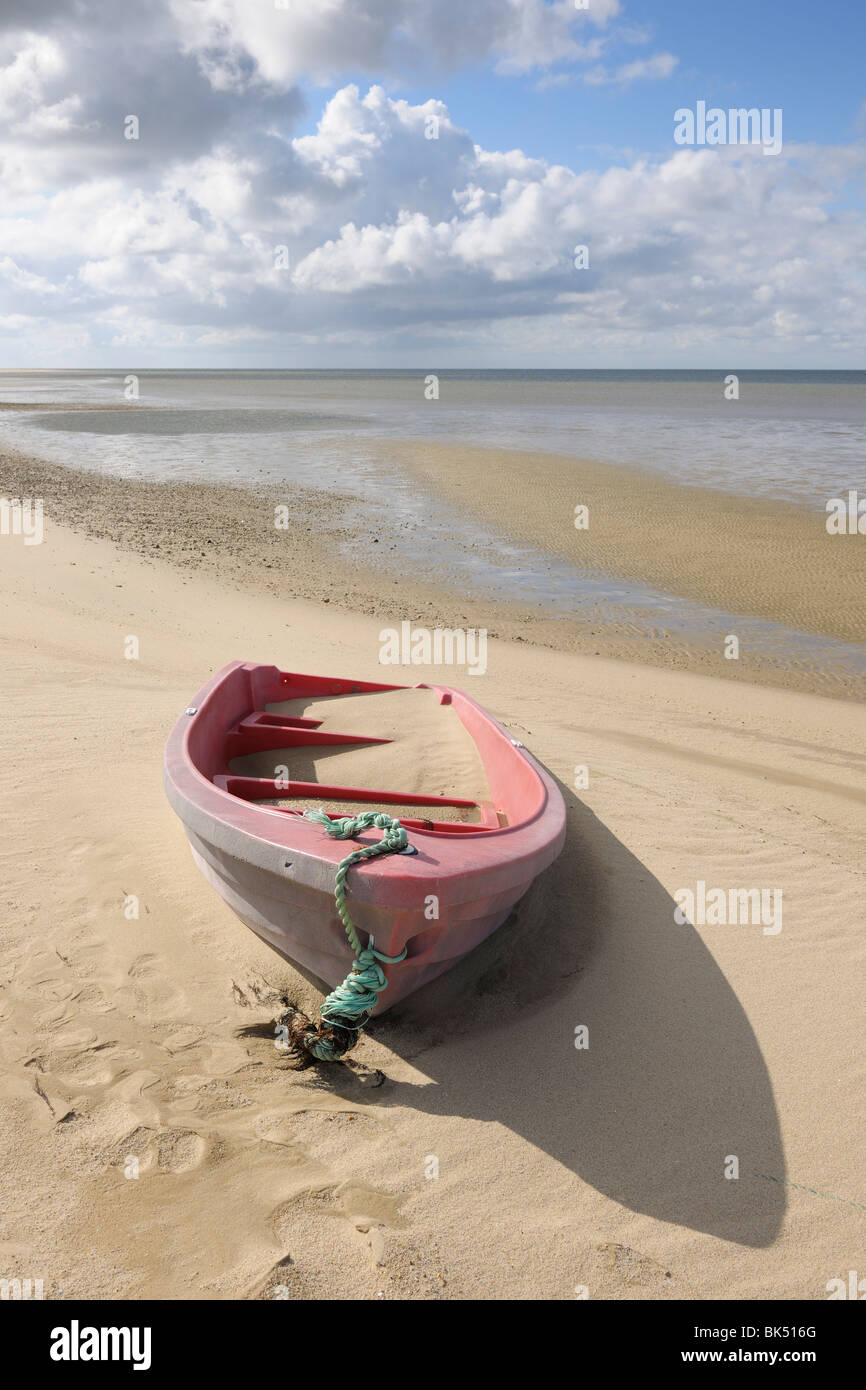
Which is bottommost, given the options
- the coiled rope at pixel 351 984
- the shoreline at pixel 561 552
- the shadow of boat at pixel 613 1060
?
the shadow of boat at pixel 613 1060

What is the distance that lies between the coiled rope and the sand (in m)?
0.17

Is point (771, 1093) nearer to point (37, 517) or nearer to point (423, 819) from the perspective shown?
point (423, 819)

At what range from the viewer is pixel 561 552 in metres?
16.3

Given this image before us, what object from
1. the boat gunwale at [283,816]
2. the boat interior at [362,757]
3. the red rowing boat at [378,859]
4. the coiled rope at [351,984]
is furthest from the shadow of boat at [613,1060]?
the boat interior at [362,757]

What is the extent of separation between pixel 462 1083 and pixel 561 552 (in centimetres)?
1331

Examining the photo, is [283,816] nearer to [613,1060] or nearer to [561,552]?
[613,1060]

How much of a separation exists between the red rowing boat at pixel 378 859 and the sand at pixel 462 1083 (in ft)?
1.37

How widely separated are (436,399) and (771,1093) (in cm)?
6897

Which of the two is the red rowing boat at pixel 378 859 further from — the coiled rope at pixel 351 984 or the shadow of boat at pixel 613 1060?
the shadow of boat at pixel 613 1060

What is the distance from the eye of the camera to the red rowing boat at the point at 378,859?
373 centimetres

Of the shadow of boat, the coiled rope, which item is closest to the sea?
the shadow of boat

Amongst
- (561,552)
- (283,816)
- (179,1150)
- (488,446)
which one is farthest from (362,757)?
(488,446)

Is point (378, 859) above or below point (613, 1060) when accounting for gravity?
above

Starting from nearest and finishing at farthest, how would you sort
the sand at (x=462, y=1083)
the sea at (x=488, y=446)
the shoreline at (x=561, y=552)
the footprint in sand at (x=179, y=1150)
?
1. the sand at (x=462, y=1083)
2. the footprint in sand at (x=179, y=1150)
3. the shoreline at (x=561, y=552)
4. the sea at (x=488, y=446)
